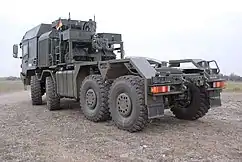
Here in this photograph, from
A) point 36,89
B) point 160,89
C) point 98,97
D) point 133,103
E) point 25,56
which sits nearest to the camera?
point 160,89

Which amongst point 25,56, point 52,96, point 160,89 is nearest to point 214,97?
point 160,89

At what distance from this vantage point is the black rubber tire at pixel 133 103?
7.49m

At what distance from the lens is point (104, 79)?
350 inches

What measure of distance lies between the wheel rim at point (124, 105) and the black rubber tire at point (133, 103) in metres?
0.08

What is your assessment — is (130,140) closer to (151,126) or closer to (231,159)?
(151,126)

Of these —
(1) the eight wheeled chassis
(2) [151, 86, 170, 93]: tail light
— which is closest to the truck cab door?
(1) the eight wheeled chassis

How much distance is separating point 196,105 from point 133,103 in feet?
7.70

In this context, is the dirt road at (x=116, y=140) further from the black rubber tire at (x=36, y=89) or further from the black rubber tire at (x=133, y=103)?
the black rubber tire at (x=36, y=89)

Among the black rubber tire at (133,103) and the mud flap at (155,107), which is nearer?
the mud flap at (155,107)

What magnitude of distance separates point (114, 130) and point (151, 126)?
97cm

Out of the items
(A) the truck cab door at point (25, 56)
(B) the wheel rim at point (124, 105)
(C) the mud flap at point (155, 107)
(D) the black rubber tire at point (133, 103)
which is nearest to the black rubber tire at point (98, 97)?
(D) the black rubber tire at point (133, 103)

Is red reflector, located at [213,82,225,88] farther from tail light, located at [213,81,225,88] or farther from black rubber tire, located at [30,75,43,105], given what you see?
black rubber tire, located at [30,75,43,105]

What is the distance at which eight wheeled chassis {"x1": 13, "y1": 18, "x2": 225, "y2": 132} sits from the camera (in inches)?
297

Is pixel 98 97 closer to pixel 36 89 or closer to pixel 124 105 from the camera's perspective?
pixel 124 105
